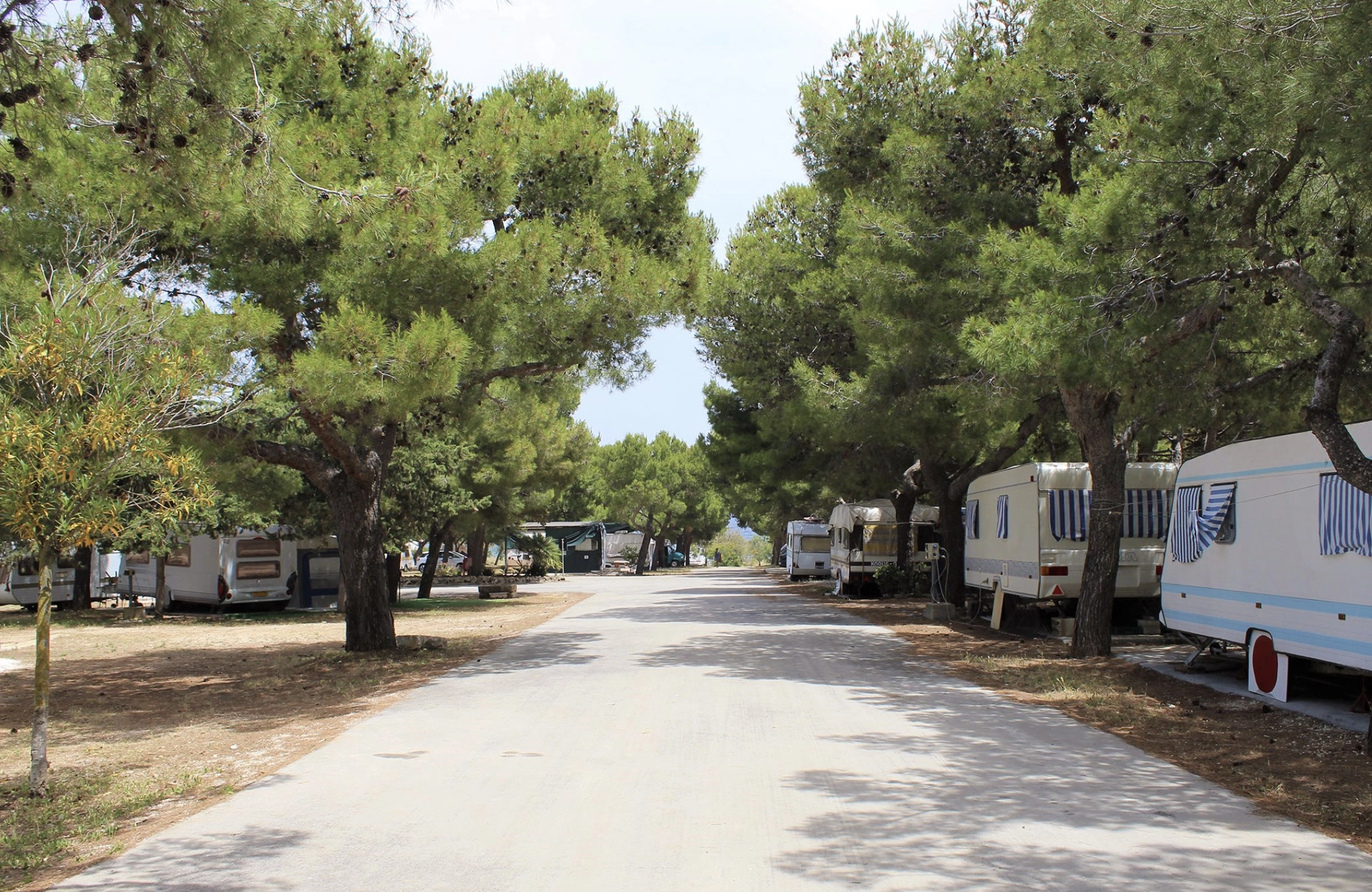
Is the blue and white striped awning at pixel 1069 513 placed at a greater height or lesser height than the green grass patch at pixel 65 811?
greater

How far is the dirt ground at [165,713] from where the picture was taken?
5750 millimetres

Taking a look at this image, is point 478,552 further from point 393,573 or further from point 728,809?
point 728,809

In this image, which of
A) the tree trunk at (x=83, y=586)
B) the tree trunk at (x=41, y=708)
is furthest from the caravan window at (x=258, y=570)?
the tree trunk at (x=41, y=708)

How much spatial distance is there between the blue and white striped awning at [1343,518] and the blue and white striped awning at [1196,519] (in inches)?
62.4

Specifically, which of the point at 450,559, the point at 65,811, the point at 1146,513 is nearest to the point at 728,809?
the point at 65,811

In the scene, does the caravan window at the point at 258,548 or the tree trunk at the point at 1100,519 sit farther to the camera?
the caravan window at the point at 258,548

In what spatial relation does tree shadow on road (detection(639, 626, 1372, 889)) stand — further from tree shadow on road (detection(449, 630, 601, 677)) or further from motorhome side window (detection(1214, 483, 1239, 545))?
tree shadow on road (detection(449, 630, 601, 677))

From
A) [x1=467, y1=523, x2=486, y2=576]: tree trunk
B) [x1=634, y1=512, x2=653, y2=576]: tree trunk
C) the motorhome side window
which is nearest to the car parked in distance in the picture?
[x1=634, y1=512, x2=653, y2=576]: tree trunk

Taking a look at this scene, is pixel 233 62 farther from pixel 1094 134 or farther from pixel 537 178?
pixel 1094 134

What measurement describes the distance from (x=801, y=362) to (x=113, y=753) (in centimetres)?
1193

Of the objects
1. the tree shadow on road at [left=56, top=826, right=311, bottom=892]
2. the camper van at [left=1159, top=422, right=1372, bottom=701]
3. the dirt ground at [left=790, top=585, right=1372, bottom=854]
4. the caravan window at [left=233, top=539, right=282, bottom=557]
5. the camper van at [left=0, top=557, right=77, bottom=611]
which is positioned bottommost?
the camper van at [left=0, top=557, right=77, bottom=611]

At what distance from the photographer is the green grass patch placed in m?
5.12

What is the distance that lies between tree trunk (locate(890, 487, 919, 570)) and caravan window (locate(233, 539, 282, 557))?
1598 cm

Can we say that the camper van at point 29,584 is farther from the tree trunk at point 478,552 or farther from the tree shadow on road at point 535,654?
the tree shadow on road at point 535,654
